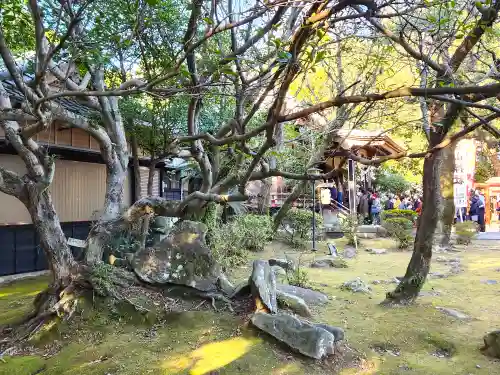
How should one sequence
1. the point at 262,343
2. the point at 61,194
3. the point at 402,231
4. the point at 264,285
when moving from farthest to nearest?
the point at 402,231 → the point at 61,194 → the point at 264,285 → the point at 262,343

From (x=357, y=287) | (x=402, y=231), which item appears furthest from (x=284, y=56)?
(x=402, y=231)

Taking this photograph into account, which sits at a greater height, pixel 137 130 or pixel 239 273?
pixel 137 130

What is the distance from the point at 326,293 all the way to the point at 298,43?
511 centimetres

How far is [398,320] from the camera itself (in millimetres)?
5715

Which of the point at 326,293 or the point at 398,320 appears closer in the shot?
the point at 398,320

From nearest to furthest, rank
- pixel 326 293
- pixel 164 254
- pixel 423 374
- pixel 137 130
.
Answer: pixel 423 374
pixel 164 254
pixel 326 293
pixel 137 130

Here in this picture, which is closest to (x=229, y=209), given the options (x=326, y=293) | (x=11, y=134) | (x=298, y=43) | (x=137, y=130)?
(x=137, y=130)

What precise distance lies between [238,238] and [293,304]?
14.4ft

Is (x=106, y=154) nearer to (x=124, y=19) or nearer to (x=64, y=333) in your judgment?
(x=124, y=19)

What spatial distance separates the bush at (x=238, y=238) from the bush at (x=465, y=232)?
6.52 meters

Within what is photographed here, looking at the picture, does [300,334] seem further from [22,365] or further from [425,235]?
[22,365]

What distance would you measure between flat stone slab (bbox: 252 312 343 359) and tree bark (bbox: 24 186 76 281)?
2.75 meters

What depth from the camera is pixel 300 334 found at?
451 cm

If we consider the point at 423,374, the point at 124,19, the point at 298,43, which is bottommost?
the point at 423,374
